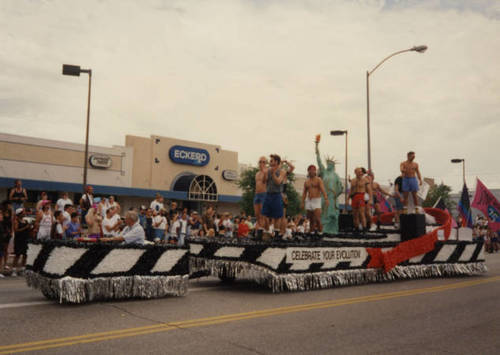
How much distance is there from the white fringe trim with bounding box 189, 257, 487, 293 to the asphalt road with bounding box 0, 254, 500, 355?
26 cm

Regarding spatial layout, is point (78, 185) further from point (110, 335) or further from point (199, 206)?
point (110, 335)

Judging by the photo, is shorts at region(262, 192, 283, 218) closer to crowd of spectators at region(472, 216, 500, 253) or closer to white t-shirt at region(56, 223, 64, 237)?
white t-shirt at region(56, 223, 64, 237)

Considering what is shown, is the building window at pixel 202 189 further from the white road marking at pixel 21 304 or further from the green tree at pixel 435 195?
the white road marking at pixel 21 304

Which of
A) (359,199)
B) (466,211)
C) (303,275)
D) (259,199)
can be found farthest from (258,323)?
(466,211)

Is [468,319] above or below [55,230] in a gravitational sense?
below

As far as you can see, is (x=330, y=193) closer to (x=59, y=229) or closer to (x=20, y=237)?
(x=59, y=229)

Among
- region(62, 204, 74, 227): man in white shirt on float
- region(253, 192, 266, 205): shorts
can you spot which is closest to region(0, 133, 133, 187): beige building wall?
region(62, 204, 74, 227): man in white shirt on float

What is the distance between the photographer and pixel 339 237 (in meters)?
11.3

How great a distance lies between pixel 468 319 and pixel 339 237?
511 cm

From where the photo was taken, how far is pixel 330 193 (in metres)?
13.6

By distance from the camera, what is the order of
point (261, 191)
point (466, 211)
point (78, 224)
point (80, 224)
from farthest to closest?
point (466, 211), point (80, 224), point (78, 224), point (261, 191)

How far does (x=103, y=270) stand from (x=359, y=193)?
796 cm

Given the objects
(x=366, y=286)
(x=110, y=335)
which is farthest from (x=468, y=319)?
(x=110, y=335)

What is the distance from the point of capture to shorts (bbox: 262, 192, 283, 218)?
9875mm
